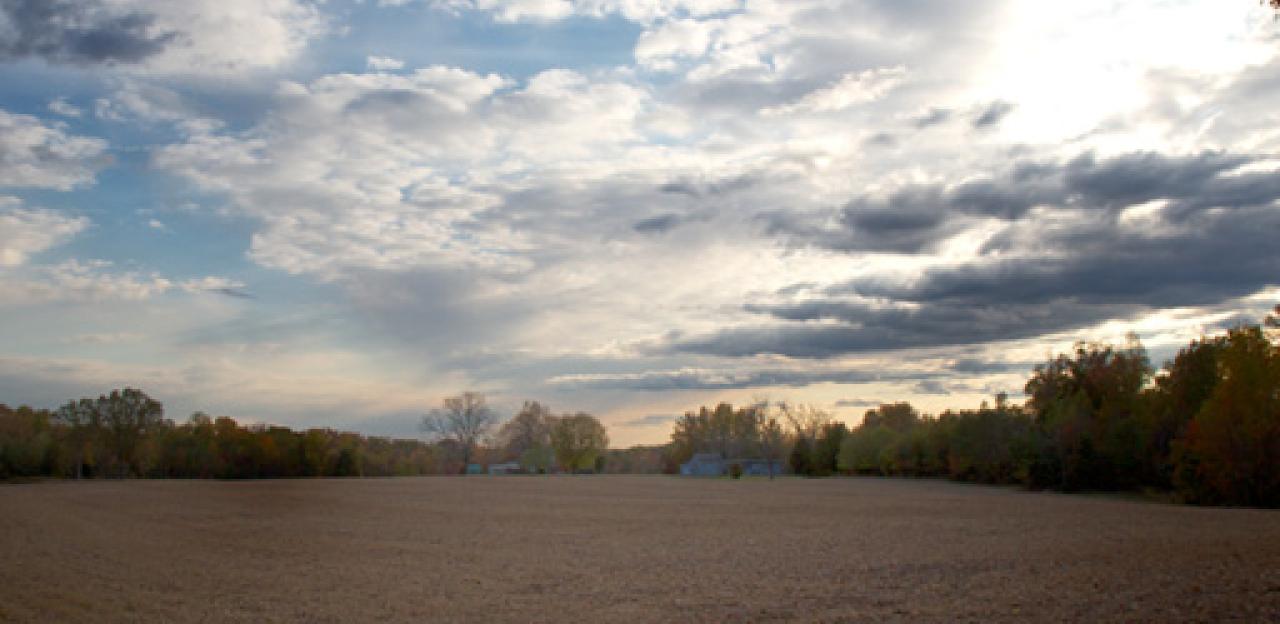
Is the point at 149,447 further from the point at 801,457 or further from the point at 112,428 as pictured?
the point at 801,457

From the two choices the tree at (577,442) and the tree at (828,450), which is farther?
the tree at (577,442)

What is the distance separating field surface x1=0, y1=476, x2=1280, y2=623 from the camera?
534 inches

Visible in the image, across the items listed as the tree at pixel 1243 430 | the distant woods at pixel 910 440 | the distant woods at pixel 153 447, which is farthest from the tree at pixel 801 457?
the tree at pixel 1243 430

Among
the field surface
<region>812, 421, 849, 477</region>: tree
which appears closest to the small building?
<region>812, 421, 849, 477</region>: tree

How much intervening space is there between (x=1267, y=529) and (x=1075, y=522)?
648 cm

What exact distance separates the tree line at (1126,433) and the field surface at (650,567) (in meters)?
9.50

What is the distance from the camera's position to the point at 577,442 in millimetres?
147125

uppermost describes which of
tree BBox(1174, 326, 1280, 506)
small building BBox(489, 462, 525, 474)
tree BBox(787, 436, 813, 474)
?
tree BBox(1174, 326, 1280, 506)

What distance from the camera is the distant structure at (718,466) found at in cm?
12706

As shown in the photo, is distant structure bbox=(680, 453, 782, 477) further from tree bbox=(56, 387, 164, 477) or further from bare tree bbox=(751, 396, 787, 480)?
tree bbox=(56, 387, 164, 477)

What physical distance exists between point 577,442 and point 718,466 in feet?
86.6

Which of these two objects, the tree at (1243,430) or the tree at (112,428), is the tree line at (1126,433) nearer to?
the tree at (1243,430)

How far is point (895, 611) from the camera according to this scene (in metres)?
13.0

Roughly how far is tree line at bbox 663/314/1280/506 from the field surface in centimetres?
950
